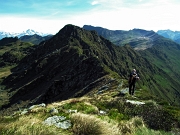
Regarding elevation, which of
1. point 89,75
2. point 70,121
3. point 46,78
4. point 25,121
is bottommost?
point 46,78

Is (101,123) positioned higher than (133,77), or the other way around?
(101,123)

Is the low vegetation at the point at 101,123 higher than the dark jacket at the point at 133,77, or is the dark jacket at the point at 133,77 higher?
the low vegetation at the point at 101,123

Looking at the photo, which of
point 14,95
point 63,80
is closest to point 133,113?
point 63,80

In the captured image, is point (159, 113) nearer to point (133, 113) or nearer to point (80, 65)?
point (133, 113)

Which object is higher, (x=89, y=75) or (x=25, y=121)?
(x=25, y=121)

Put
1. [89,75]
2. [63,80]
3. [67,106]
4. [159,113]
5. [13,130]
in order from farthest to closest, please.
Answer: [63,80], [89,75], [67,106], [159,113], [13,130]

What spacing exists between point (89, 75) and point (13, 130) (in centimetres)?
10111

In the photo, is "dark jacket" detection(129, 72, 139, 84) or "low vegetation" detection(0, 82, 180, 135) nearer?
"low vegetation" detection(0, 82, 180, 135)

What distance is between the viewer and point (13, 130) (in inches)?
249

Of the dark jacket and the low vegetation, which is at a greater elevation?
the low vegetation

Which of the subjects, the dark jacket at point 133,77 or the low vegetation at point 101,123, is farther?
the dark jacket at point 133,77

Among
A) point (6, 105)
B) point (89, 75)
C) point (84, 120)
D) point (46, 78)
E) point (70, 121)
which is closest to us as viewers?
point (84, 120)

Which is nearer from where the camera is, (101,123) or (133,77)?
(101,123)

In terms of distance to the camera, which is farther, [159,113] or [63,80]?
[63,80]
